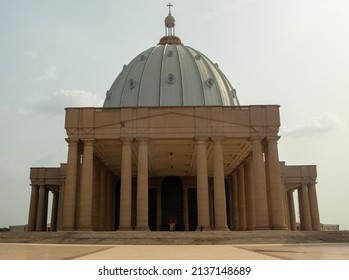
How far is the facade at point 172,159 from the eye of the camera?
44.5 m

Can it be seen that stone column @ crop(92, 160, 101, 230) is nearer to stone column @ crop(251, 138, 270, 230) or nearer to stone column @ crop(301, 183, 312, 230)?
stone column @ crop(251, 138, 270, 230)

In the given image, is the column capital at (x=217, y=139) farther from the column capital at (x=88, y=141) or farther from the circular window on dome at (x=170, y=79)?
the circular window on dome at (x=170, y=79)

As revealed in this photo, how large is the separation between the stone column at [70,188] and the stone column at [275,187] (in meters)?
22.4

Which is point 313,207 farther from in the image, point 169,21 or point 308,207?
point 169,21

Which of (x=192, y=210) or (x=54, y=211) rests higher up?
(x=54, y=211)

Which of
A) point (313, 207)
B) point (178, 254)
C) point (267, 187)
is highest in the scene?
point (267, 187)

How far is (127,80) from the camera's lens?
69438mm

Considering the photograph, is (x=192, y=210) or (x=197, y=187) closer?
(x=197, y=187)

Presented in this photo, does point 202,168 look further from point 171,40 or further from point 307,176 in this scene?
point 171,40

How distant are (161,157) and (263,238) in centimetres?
2652

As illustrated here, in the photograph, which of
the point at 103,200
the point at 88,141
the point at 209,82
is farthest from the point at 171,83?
the point at 88,141

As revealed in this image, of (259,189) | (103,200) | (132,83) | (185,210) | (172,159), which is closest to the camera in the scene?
(259,189)

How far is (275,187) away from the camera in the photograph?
146 ft

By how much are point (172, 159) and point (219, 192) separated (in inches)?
658
